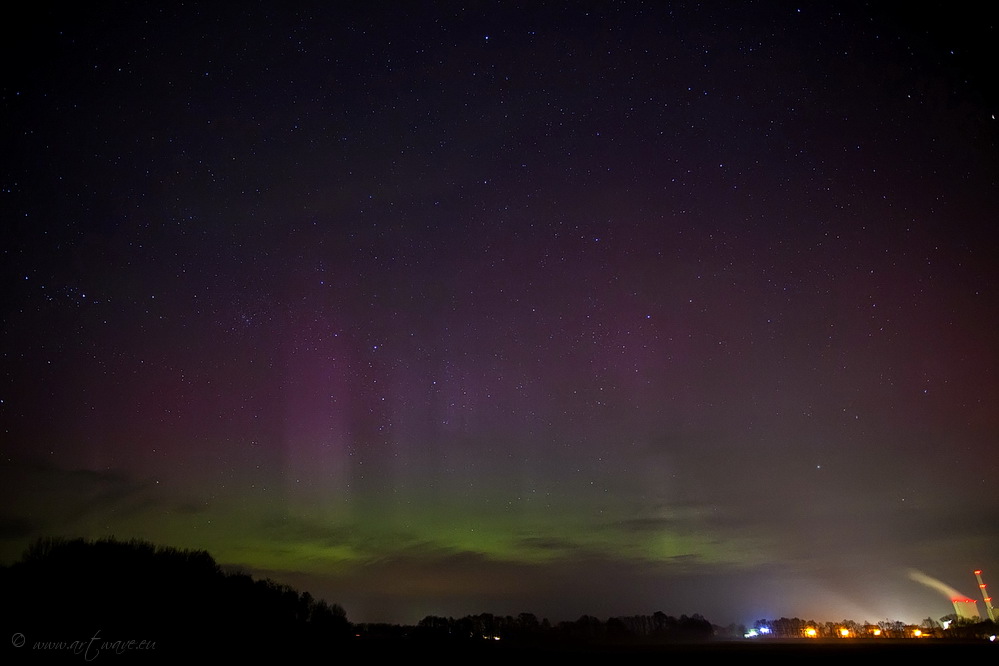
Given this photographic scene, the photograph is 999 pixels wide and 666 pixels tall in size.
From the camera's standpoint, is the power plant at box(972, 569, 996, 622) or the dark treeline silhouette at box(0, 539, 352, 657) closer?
the dark treeline silhouette at box(0, 539, 352, 657)

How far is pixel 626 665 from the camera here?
22922 millimetres

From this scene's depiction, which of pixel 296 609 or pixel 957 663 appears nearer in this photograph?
pixel 957 663

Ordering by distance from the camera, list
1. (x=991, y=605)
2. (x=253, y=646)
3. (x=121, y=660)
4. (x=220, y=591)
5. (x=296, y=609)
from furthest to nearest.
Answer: (x=991, y=605) < (x=296, y=609) < (x=220, y=591) < (x=253, y=646) < (x=121, y=660)

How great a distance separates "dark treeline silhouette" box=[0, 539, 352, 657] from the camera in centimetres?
2209

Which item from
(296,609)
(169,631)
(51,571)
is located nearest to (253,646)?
(169,631)

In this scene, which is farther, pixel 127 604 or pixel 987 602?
pixel 987 602

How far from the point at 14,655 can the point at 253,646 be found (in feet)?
28.6

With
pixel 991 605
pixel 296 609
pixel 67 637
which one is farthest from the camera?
pixel 991 605

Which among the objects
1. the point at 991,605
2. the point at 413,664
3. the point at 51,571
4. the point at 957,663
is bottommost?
the point at 991,605

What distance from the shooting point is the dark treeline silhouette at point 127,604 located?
22094 mm

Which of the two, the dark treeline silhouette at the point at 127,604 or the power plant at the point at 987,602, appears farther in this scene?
the power plant at the point at 987,602

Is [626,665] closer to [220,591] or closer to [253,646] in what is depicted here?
[253,646]

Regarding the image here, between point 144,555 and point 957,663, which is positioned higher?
point 144,555

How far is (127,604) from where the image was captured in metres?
27.7
